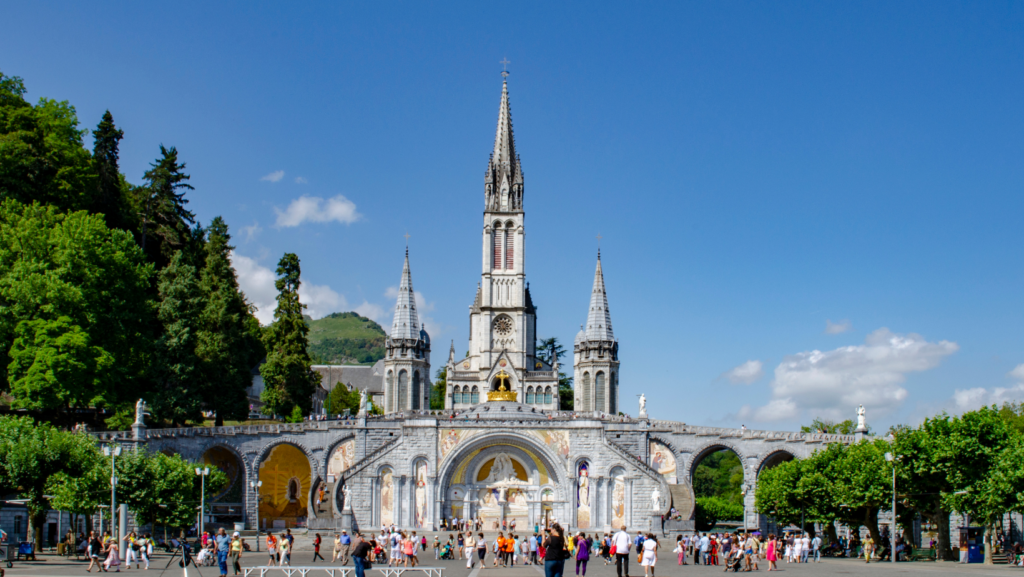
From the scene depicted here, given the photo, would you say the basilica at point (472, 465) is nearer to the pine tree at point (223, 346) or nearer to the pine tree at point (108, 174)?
the pine tree at point (223, 346)

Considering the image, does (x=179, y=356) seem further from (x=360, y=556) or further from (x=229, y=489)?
(x=360, y=556)

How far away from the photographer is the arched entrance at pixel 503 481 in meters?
50.8

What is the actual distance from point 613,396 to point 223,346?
31.7 metres

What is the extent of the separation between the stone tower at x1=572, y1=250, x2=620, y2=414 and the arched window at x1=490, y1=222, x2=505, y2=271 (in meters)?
8.59

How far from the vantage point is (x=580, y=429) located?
5081 cm

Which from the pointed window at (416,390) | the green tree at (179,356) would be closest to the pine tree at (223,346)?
the green tree at (179,356)

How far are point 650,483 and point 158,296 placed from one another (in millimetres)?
30766

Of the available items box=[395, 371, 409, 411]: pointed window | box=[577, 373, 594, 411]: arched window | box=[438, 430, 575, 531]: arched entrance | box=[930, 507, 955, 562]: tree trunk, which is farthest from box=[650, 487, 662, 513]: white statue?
box=[395, 371, 409, 411]: pointed window

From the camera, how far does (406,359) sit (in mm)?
74125

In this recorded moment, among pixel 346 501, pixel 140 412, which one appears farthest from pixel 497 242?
pixel 140 412

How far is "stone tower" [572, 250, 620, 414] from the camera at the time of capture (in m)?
73.5

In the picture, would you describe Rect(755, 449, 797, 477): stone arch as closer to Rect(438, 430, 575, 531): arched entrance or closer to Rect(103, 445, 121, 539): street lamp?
Rect(438, 430, 575, 531): arched entrance

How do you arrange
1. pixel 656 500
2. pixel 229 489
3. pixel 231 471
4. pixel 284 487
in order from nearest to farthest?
pixel 656 500, pixel 229 489, pixel 231 471, pixel 284 487

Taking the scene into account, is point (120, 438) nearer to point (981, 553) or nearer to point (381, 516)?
point (381, 516)
